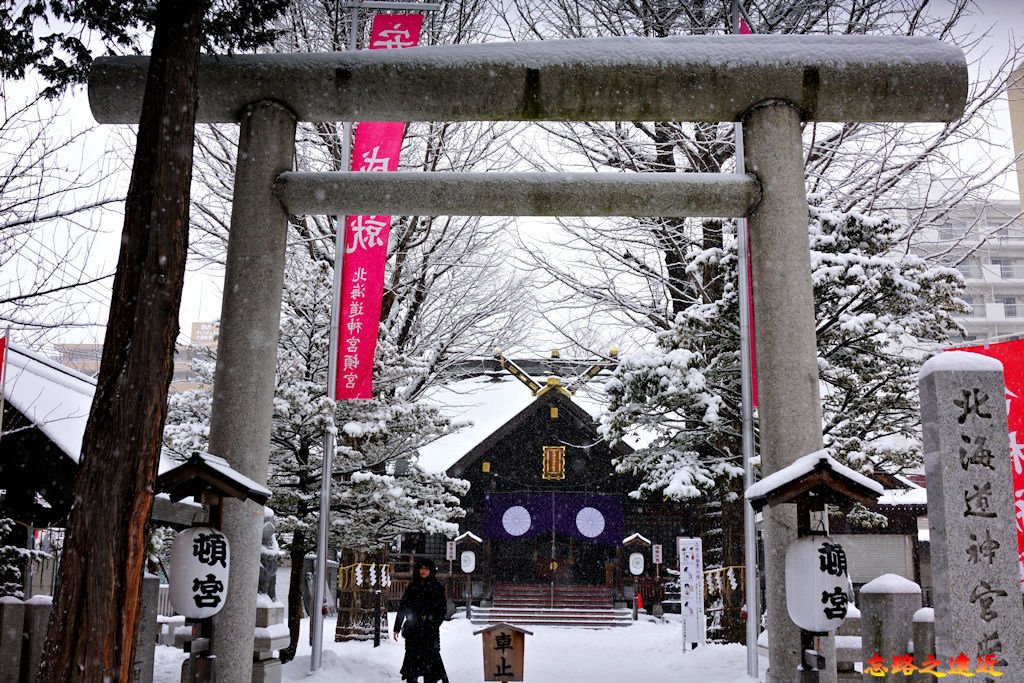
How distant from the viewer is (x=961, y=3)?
12000mm

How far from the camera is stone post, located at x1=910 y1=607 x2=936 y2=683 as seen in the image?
6797 mm

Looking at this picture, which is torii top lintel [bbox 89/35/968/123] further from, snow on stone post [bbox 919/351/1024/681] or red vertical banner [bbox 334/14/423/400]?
red vertical banner [bbox 334/14/423/400]

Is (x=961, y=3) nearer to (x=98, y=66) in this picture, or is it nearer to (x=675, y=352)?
(x=675, y=352)

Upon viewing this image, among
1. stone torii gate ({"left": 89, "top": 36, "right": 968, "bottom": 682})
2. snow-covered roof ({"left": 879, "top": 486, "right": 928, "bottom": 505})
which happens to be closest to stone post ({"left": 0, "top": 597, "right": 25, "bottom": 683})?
stone torii gate ({"left": 89, "top": 36, "right": 968, "bottom": 682})

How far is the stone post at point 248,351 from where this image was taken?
21.0ft

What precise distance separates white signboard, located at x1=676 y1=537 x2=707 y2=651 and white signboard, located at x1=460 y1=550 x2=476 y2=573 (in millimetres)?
9245

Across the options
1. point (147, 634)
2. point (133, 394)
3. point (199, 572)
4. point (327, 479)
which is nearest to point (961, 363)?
point (133, 394)

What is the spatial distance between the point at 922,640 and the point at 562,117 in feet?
16.9

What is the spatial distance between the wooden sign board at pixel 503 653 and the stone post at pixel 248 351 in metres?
3.57

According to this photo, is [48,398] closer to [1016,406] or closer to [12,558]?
[12,558]

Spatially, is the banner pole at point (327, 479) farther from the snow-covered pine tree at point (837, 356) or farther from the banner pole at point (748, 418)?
the banner pole at point (748, 418)

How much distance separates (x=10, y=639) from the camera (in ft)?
22.7

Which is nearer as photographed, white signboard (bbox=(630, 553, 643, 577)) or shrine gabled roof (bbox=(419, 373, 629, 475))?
shrine gabled roof (bbox=(419, 373, 629, 475))

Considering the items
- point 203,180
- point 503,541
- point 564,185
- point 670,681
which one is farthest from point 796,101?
point 503,541
